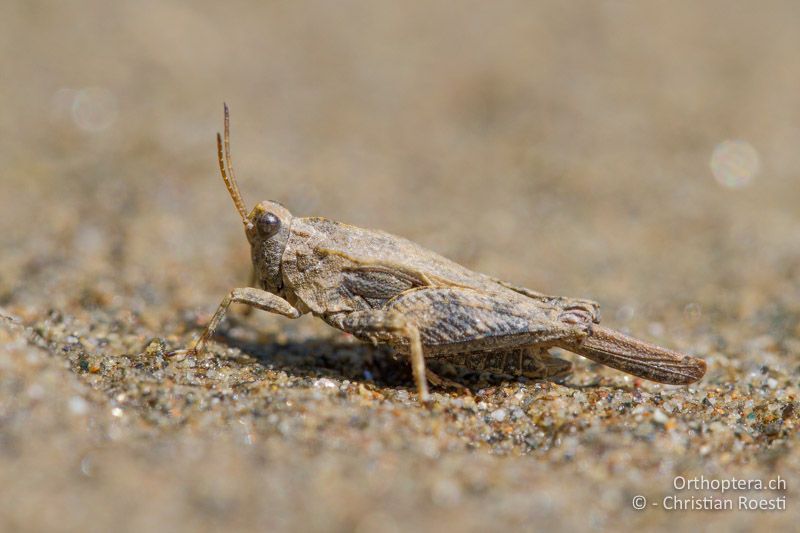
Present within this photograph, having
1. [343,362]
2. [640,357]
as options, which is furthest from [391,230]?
[640,357]

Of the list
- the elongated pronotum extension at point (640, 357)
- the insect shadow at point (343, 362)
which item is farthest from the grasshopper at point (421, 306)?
the insect shadow at point (343, 362)

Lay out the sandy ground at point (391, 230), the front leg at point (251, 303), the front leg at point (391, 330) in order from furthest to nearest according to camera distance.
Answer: the front leg at point (251, 303) → the front leg at point (391, 330) → the sandy ground at point (391, 230)

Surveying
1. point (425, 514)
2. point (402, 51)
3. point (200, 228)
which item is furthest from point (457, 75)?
point (425, 514)

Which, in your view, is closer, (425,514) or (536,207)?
(425,514)

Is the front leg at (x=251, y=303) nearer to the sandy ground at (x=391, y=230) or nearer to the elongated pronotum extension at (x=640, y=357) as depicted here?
the sandy ground at (x=391, y=230)

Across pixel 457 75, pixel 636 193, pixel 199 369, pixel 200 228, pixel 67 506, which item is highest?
pixel 457 75

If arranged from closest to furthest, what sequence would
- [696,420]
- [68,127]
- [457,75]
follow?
1. [696,420]
2. [68,127]
3. [457,75]

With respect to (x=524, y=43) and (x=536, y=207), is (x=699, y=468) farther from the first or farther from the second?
(x=524, y=43)
